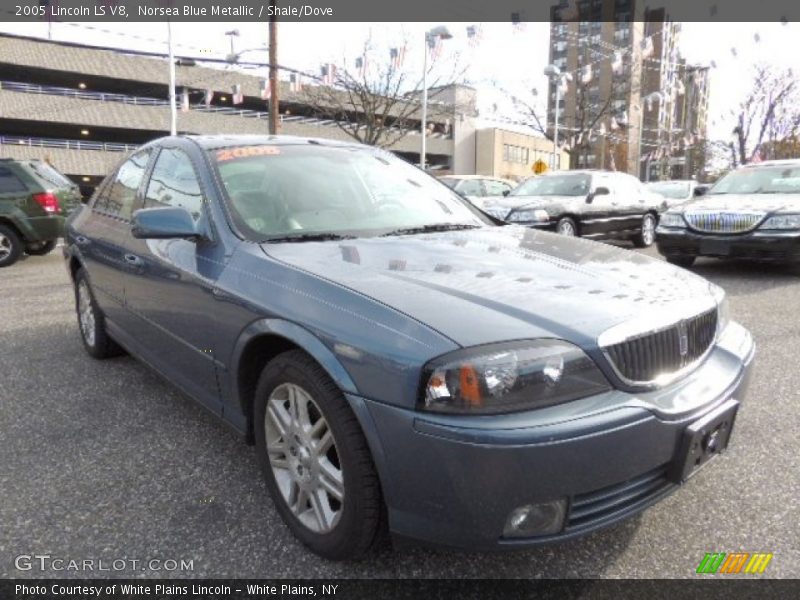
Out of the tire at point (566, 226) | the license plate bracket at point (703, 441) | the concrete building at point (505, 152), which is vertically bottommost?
the license plate bracket at point (703, 441)

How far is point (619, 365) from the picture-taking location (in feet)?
6.26

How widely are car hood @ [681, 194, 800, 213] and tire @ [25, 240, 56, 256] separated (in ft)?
30.2

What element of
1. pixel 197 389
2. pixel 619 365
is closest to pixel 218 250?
pixel 197 389

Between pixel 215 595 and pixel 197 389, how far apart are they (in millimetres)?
1025

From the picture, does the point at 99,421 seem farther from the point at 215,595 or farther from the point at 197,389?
the point at 215,595

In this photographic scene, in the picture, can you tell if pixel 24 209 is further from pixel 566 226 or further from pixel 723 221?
pixel 723 221

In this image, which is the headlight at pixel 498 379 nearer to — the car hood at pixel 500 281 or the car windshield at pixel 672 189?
the car hood at pixel 500 281

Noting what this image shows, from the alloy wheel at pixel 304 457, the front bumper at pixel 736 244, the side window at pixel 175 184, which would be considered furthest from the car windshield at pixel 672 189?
the alloy wheel at pixel 304 457

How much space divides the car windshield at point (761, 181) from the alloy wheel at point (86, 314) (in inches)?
321

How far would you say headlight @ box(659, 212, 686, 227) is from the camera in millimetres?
7926

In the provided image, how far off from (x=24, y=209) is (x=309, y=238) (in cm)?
790

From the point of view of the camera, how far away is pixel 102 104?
3812 cm

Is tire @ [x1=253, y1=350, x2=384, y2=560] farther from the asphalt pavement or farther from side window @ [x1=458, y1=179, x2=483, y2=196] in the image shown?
side window @ [x1=458, y1=179, x2=483, y2=196]

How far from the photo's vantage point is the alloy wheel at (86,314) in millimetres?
4336
